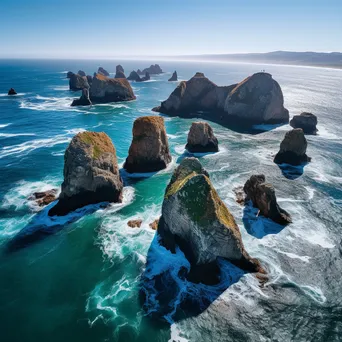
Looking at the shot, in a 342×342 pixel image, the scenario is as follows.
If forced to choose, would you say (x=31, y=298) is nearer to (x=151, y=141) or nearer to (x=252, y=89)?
(x=151, y=141)

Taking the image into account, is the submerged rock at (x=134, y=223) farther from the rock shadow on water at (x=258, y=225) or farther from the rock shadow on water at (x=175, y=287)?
the rock shadow on water at (x=258, y=225)

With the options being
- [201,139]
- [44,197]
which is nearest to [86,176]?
[44,197]

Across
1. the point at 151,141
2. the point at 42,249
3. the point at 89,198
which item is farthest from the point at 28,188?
the point at 151,141

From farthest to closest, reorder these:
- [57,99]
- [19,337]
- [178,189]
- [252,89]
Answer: [57,99]
[252,89]
[178,189]
[19,337]

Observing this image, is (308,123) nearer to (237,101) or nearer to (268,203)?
(237,101)

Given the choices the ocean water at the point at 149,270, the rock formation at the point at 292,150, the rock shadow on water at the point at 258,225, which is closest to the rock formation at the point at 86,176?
the ocean water at the point at 149,270

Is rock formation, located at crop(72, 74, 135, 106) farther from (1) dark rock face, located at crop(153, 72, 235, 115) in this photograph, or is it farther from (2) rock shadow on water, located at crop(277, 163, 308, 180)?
(2) rock shadow on water, located at crop(277, 163, 308, 180)
